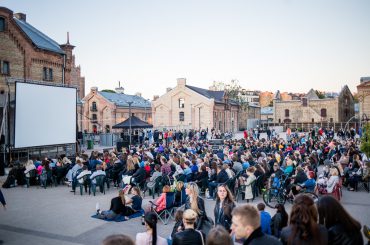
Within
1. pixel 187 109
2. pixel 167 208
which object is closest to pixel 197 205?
pixel 167 208

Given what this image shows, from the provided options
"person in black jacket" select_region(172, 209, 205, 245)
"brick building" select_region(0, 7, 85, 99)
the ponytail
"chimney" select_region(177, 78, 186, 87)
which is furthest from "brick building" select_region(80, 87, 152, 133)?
"person in black jacket" select_region(172, 209, 205, 245)

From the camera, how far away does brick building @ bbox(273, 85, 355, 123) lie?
71062 millimetres

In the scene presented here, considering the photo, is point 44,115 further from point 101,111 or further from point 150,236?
point 101,111

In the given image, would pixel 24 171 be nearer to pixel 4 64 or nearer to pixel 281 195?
pixel 281 195

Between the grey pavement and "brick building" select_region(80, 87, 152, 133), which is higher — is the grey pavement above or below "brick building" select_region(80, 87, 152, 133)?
below

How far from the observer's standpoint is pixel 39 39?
31.6 m

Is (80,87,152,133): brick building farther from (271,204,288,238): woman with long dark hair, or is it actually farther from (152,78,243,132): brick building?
(271,204,288,238): woman with long dark hair

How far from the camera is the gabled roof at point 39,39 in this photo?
99.3 ft

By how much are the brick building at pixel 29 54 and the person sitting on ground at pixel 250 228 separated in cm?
2926

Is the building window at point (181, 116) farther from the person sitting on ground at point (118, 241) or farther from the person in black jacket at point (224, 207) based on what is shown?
the person sitting on ground at point (118, 241)

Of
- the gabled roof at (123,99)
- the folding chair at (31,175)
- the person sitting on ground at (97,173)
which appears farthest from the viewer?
the gabled roof at (123,99)

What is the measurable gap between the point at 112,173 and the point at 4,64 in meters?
19.0

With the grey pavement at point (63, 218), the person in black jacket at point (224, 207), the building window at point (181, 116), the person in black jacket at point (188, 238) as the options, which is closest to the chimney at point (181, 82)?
the building window at point (181, 116)

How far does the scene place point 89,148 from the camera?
33625 millimetres
